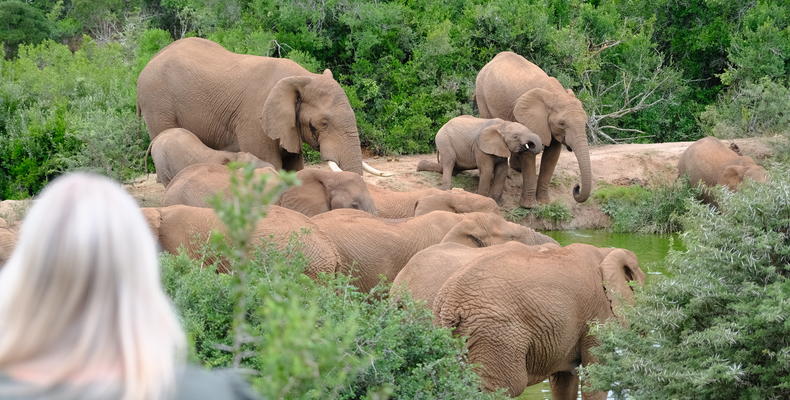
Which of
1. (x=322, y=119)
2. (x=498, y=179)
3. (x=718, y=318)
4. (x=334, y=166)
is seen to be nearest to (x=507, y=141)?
(x=498, y=179)

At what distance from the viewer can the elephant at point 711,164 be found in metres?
16.0

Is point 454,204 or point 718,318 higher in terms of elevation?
point 718,318

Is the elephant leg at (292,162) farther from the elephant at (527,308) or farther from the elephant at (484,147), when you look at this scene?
the elephant at (527,308)

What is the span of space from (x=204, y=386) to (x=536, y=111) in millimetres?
15701

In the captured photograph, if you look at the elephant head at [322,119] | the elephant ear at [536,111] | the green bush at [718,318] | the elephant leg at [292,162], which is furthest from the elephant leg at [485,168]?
the green bush at [718,318]

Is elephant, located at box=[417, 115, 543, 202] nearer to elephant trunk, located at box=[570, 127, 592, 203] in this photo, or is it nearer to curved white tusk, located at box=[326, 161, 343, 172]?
elephant trunk, located at box=[570, 127, 592, 203]

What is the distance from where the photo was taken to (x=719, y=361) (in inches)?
239

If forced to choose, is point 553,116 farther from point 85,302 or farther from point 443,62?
point 85,302

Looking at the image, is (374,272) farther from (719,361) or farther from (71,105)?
(71,105)

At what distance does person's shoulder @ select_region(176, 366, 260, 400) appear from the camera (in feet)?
5.78

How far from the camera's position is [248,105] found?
41.1 ft

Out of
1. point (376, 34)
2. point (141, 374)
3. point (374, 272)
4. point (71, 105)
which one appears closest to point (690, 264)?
point (374, 272)

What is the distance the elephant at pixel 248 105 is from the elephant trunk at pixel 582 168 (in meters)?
4.76

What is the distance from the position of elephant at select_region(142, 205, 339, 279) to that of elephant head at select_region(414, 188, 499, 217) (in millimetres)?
2986
